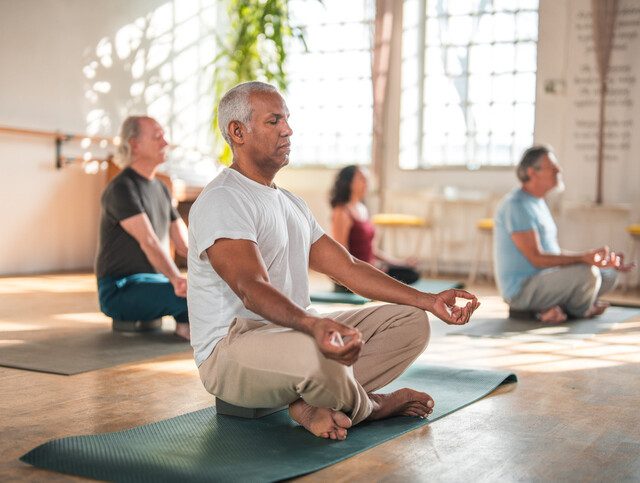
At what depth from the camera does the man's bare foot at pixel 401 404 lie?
2.62 metres

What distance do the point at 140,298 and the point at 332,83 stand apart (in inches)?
216

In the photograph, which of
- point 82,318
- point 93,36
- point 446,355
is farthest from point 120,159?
point 93,36

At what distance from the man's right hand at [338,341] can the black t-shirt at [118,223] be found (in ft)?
7.55

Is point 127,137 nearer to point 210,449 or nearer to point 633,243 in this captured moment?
point 210,449

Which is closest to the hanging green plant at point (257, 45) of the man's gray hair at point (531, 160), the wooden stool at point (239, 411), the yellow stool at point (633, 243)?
the yellow stool at point (633, 243)

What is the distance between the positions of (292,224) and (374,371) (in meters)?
0.49

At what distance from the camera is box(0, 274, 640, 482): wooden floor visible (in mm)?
2182

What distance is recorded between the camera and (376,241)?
28.5 ft

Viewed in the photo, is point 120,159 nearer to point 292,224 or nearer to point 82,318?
point 82,318

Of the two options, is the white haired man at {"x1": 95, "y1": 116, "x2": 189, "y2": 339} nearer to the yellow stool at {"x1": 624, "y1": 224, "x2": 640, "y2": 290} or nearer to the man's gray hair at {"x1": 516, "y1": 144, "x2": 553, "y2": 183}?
the man's gray hair at {"x1": 516, "y1": 144, "x2": 553, "y2": 183}

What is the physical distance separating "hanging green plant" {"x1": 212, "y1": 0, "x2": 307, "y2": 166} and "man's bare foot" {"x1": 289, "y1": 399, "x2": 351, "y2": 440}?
19.5 ft

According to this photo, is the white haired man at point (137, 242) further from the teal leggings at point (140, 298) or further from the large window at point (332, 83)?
the large window at point (332, 83)

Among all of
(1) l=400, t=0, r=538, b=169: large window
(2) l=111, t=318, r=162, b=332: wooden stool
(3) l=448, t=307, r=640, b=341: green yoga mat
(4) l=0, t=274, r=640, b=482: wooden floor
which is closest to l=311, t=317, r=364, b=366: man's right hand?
(4) l=0, t=274, r=640, b=482: wooden floor

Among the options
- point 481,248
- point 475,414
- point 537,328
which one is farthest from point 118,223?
point 481,248
